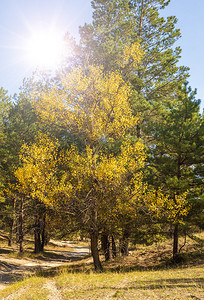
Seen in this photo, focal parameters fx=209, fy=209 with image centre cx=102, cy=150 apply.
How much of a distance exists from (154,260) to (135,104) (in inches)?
362

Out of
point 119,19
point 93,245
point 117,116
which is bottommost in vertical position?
Result: point 93,245

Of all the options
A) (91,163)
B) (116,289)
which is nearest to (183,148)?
(91,163)

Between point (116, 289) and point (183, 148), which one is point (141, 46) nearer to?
point (183, 148)

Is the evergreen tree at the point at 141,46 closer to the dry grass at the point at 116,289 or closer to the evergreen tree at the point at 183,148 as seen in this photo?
the evergreen tree at the point at 183,148

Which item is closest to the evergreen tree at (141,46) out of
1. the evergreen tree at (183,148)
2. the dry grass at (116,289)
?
the evergreen tree at (183,148)

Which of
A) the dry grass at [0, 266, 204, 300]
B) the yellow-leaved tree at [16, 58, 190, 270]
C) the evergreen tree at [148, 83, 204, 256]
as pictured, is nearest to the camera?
the dry grass at [0, 266, 204, 300]

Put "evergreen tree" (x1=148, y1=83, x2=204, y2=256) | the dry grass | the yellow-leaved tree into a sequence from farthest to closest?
1. "evergreen tree" (x1=148, y1=83, x2=204, y2=256)
2. the yellow-leaved tree
3. the dry grass

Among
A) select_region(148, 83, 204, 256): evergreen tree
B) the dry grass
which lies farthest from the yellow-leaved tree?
the dry grass

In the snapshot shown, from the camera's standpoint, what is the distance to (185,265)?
962 cm

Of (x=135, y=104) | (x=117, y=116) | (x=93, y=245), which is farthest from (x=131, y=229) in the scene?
(x=135, y=104)

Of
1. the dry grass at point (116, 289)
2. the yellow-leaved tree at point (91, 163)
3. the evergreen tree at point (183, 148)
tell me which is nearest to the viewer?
the dry grass at point (116, 289)

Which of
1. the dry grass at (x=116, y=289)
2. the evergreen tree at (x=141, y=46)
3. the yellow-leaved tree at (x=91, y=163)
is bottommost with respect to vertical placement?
the dry grass at (x=116, y=289)

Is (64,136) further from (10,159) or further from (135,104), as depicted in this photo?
(135,104)

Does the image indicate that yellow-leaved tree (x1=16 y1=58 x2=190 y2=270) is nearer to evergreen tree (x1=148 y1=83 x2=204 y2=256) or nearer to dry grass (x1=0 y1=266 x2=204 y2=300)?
evergreen tree (x1=148 y1=83 x2=204 y2=256)
